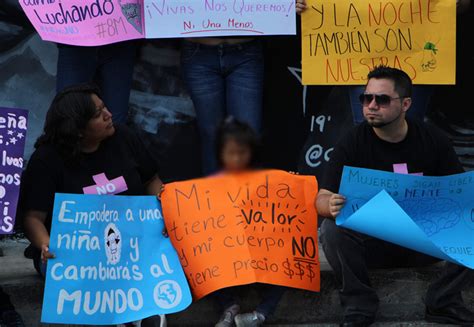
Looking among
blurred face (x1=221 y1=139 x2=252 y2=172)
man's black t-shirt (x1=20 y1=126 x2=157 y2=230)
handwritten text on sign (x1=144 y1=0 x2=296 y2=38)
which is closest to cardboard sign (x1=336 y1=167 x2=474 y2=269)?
man's black t-shirt (x1=20 y1=126 x2=157 y2=230)

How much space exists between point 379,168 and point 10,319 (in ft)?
5.87

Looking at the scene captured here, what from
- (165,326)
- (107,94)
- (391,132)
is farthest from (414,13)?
(165,326)

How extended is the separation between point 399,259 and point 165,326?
1183mm

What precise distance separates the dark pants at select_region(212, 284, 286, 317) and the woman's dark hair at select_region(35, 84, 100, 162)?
91cm

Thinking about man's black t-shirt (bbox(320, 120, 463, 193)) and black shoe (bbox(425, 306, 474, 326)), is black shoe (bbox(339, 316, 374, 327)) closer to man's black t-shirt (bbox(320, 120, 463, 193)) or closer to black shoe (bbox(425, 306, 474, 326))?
black shoe (bbox(425, 306, 474, 326))

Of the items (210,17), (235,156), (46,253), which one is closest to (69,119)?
(46,253)

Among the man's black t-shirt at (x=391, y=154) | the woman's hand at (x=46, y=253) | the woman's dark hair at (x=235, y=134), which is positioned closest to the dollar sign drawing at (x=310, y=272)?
the man's black t-shirt at (x=391, y=154)

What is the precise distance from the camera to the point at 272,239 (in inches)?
179

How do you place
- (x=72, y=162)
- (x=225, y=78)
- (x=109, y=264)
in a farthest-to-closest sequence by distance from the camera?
(x=225, y=78) → (x=72, y=162) → (x=109, y=264)

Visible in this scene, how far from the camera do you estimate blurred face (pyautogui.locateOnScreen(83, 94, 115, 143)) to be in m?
4.42

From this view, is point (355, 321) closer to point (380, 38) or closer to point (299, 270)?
point (299, 270)

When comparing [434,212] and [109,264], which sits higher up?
[434,212]

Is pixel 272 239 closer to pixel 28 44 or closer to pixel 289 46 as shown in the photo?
pixel 289 46

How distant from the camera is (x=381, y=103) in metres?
4.53
